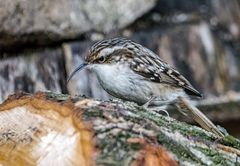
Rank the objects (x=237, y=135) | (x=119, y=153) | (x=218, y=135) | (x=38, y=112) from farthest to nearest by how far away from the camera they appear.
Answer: (x=237, y=135) < (x=218, y=135) < (x=38, y=112) < (x=119, y=153)

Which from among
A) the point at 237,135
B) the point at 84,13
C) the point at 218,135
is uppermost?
the point at 84,13

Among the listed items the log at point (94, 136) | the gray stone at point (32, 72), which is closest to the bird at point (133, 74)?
the gray stone at point (32, 72)

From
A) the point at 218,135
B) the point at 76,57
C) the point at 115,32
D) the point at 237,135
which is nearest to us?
the point at 218,135

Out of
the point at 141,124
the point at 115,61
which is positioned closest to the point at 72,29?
the point at 115,61

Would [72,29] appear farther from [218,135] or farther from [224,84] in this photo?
[218,135]

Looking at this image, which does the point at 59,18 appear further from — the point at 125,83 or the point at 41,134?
the point at 41,134

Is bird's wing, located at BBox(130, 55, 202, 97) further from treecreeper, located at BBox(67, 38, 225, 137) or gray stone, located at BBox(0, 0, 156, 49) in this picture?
gray stone, located at BBox(0, 0, 156, 49)

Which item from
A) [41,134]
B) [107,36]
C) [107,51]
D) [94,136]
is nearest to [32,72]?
[107,36]

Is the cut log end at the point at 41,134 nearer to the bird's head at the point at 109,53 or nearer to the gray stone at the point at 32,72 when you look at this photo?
the bird's head at the point at 109,53

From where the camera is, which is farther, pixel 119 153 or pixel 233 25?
pixel 233 25
